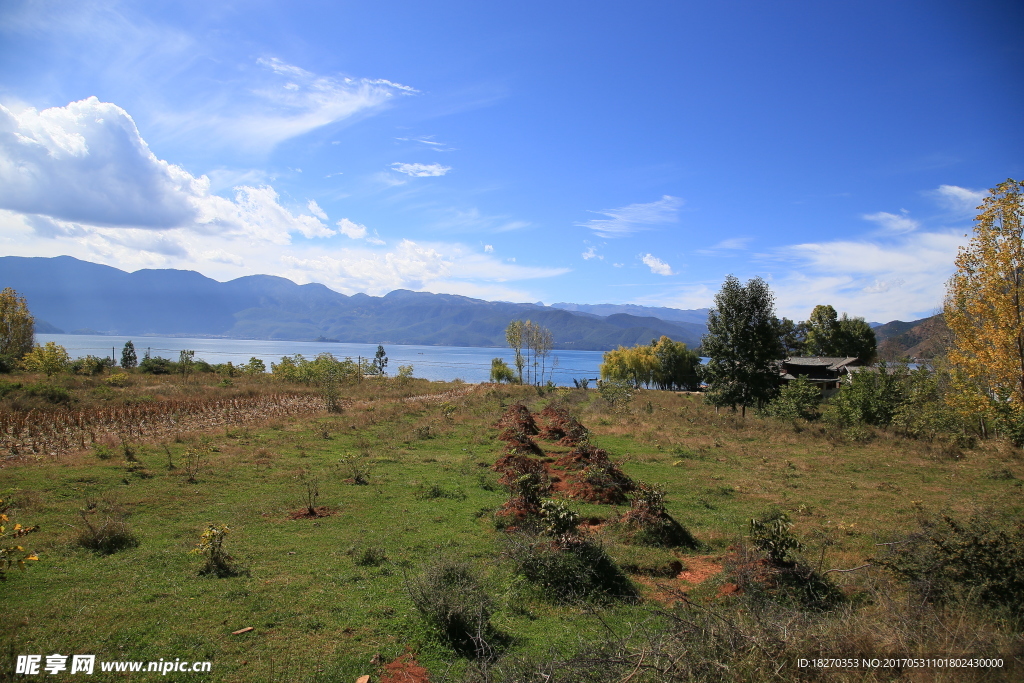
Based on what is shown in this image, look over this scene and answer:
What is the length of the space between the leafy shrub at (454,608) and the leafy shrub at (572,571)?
103 centimetres

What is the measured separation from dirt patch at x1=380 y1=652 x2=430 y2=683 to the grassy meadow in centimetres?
10

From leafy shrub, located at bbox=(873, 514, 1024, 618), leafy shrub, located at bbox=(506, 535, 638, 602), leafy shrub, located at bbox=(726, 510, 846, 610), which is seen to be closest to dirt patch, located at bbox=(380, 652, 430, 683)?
leafy shrub, located at bbox=(506, 535, 638, 602)

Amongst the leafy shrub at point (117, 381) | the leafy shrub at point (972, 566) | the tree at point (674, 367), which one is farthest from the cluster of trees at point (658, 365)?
the leafy shrub at point (972, 566)

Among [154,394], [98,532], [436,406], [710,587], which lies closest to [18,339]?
[154,394]

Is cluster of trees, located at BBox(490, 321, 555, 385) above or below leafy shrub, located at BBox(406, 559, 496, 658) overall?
above

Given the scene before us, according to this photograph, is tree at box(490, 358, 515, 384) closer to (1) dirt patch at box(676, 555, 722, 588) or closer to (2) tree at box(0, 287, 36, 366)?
(2) tree at box(0, 287, 36, 366)

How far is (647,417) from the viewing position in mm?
27156

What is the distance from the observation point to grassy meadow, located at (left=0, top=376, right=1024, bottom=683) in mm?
4129

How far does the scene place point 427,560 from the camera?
740cm

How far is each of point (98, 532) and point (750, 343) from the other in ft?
105

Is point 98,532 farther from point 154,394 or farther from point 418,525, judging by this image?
point 154,394

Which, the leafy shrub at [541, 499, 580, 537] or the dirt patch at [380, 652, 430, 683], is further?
the leafy shrub at [541, 499, 580, 537]

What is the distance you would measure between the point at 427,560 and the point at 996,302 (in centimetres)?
1288

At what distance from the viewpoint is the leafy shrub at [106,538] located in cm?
726
